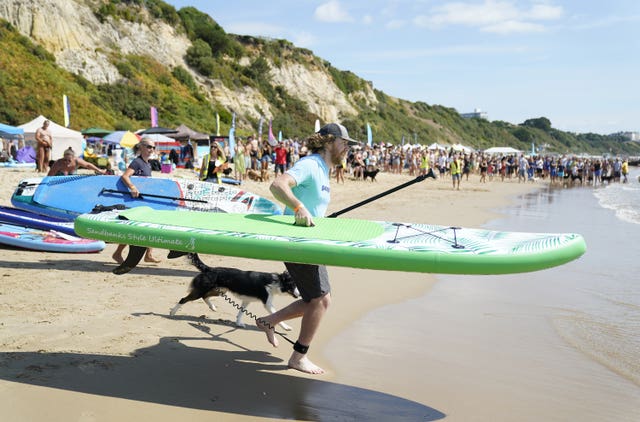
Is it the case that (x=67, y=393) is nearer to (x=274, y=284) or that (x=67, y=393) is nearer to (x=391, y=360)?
(x=274, y=284)

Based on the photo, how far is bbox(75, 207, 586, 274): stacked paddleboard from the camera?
385 centimetres

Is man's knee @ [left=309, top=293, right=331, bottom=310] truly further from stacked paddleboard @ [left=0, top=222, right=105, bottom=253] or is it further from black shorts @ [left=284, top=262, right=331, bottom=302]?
stacked paddleboard @ [left=0, top=222, right=105, bottom=253]

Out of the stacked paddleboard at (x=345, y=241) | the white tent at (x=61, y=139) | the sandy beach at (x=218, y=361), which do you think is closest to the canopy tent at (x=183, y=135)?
the white tent at (x=61, y=139)

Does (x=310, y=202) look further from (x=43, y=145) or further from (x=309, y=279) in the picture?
(x=43, y=145)

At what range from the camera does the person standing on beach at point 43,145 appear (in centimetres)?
1672

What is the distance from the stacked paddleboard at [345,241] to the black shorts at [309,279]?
232 mm

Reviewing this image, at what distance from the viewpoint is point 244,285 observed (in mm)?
5312

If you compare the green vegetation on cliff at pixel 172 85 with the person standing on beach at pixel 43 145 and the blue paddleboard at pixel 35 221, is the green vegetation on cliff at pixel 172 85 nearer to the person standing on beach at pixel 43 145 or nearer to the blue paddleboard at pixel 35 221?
the person standing on beach at pixel 43 145

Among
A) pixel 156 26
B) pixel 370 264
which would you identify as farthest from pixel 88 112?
pixel 370 264

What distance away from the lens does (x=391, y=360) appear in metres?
4.77

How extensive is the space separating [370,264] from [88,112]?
3292 cm

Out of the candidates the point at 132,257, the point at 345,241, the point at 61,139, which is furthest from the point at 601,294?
the point at 61,139

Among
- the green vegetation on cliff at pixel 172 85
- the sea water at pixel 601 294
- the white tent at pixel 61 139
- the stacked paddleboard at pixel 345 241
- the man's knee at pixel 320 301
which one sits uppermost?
the green vegetation on cliff at pixel 172 85

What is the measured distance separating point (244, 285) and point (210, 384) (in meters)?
1.25
